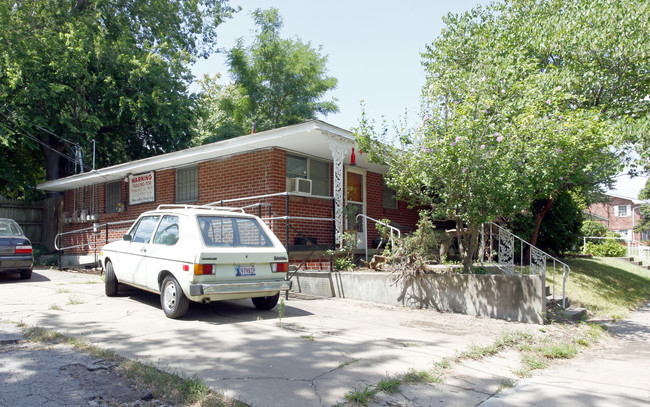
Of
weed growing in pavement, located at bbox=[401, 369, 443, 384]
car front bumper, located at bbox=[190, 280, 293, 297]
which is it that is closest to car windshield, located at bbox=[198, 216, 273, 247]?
car front bumper, located at bbox=[190, 280, 293, 297]

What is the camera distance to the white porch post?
387 inches

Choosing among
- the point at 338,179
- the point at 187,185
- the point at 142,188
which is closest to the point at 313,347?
the point at 338,179

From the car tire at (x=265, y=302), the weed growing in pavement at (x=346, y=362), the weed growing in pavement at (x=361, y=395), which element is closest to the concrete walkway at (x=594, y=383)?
the weed growing in pavement at (x=361, y=395)

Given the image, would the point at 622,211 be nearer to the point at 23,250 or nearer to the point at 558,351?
the point at 558,351

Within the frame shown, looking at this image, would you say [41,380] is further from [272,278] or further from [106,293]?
[106,293]

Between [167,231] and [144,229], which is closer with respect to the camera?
[167,231]

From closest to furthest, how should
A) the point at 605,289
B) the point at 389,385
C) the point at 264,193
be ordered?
1. the point at 389,385
2. the point at 264,193
3. the point at 605,289

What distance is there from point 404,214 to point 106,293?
9.33m

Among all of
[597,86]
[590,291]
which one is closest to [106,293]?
[590,291]

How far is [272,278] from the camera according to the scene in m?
6.88

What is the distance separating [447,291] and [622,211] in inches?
1811

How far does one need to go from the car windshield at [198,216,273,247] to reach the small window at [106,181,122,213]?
9.24 metres

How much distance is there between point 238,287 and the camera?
6418 millimetres

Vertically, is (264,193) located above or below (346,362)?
above
